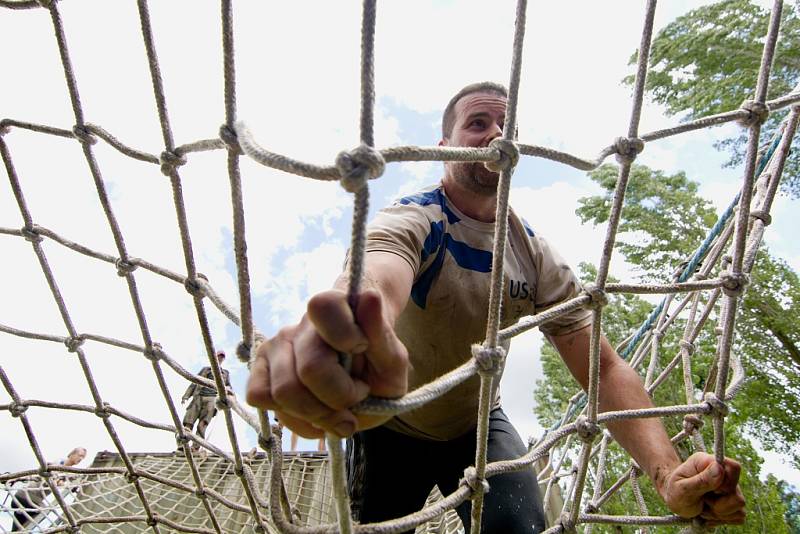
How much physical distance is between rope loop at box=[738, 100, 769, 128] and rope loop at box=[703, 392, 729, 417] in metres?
0.54

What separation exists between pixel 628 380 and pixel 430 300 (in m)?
0.49

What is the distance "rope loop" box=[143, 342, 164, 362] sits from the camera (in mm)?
1201

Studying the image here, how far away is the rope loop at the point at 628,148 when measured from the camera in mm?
891

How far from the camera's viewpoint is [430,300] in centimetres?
113

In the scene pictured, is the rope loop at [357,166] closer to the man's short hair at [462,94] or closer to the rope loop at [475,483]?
the rope loop at [475,483]

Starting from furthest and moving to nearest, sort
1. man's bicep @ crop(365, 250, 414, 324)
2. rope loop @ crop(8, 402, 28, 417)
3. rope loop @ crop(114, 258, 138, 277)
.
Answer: rope loop @ crop(8, 402, 28, 417)
rope loop @ crop(114, 258, 138, 277)
man's bicep @ crop(365, 250, 414, 324)

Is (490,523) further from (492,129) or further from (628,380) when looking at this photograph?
(492,129)

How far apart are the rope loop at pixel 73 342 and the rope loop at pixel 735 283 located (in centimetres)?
148

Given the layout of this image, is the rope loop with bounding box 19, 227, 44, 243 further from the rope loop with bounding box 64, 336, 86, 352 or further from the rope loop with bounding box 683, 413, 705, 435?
the rope loop with bounding box 683, 413, 705, 435

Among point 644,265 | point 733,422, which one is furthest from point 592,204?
point 733,422

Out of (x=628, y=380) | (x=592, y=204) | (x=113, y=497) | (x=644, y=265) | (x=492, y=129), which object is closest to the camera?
(x=628, y=380)

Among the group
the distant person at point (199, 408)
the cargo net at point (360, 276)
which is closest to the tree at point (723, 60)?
the cargo net at point (360, 276)

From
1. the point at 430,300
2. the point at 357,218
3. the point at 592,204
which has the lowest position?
the point at 357,218

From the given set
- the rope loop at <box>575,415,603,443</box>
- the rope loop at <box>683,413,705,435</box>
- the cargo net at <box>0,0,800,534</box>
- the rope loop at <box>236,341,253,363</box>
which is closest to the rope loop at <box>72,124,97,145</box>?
the cargo net at <box>0,0,800,534</box>
